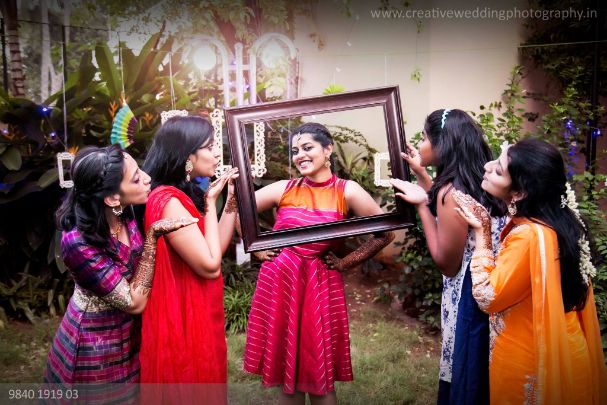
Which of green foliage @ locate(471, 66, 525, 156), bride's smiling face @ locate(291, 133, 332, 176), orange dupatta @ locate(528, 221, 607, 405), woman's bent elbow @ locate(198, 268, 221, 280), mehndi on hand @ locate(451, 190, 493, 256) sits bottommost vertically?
orange dupatta @ locate(528, 221, 607, 405)

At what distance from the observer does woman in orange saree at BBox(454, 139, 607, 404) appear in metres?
1.69

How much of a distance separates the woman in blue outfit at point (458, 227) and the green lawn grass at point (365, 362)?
3.57 ft

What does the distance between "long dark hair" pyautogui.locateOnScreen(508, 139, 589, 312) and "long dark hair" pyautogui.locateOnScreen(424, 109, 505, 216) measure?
0.84ft

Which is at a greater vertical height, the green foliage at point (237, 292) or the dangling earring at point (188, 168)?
the dangling earring at point (188, 168)

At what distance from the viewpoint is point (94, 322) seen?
1856mm

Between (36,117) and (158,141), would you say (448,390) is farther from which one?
(36,117)

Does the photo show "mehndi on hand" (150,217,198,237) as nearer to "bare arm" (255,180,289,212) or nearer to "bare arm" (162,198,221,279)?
"bare arm" (162,198,221,279)

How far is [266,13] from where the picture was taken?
218 inches

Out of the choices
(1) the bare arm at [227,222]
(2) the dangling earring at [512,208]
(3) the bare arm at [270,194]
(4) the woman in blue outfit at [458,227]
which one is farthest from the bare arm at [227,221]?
(2) the dangling earring at [512,208]

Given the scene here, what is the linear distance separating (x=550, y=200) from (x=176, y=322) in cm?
139

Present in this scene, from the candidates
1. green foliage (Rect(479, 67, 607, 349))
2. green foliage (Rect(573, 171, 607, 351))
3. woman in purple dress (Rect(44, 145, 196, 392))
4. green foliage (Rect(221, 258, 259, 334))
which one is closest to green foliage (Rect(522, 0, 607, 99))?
green foliage (Rect(479, 67, 607, 349))

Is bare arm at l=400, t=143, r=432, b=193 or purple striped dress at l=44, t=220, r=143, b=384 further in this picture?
bare arm at l=400, t=143, r=432, b=193

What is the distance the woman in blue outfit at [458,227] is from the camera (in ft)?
6.52

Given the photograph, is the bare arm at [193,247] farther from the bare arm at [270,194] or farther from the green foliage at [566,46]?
the green foliage at [566,46]
